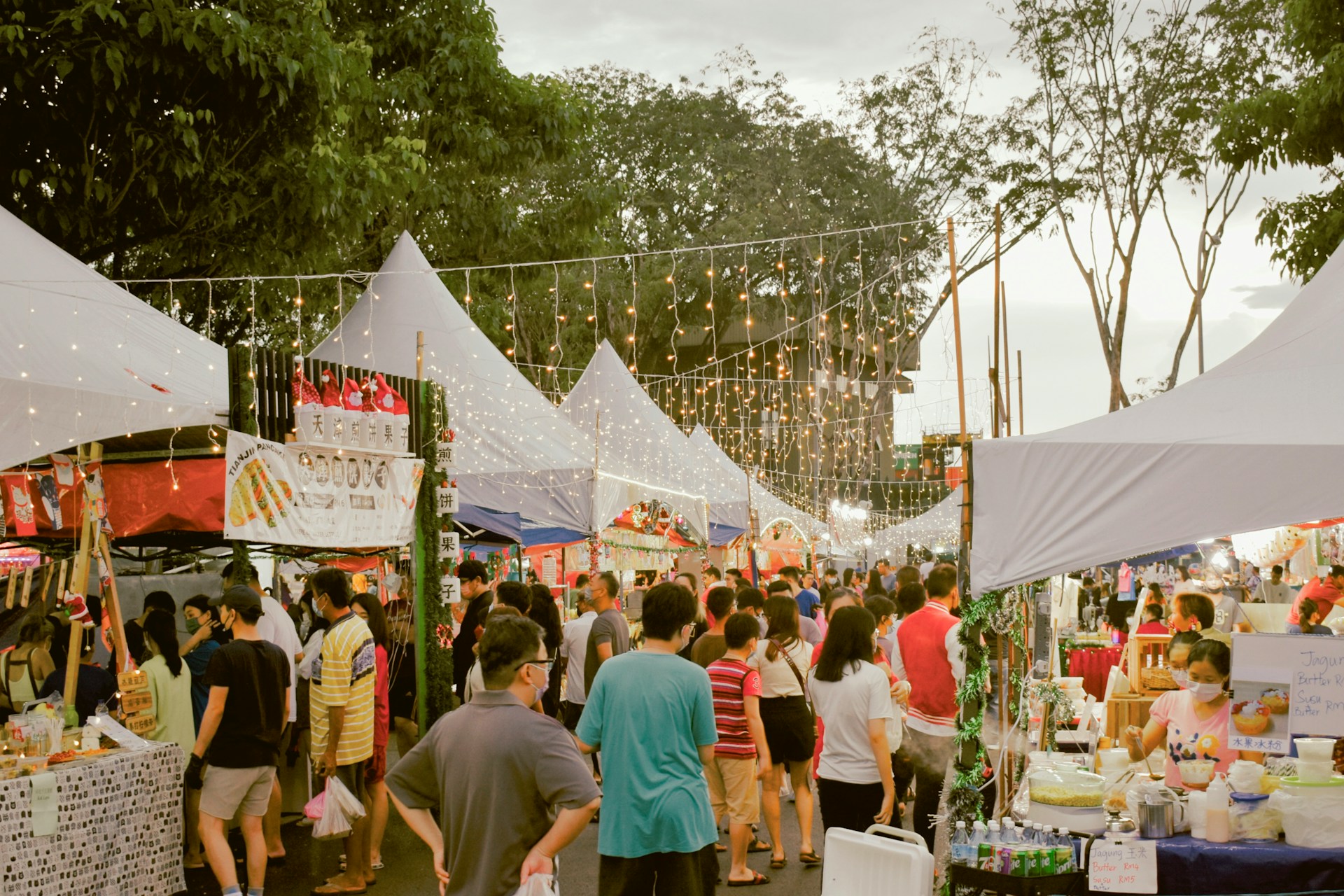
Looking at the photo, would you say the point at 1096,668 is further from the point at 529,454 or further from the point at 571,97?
the point at 571,97

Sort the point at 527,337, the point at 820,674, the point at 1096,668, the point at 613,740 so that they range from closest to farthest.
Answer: the point at 613,740
the point at 820,674
the point at 1096,668
the point at 527,337

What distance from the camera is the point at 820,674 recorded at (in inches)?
Result: 248

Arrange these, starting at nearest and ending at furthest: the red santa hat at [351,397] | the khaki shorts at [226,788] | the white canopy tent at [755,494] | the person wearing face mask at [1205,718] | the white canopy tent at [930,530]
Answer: the person wearing face mask at [1205,718], the khaki shorts at [226,788], the red santa hat at [351,397], the white canopy tent at [755,494], the white canopy tent at [930,530]

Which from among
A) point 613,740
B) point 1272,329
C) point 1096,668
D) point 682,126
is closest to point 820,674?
point 613,740

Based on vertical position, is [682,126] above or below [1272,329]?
above

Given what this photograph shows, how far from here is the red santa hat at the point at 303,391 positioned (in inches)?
314

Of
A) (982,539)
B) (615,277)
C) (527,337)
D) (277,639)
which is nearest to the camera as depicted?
(982,539)

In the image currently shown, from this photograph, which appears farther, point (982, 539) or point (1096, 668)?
point (1096, 668)

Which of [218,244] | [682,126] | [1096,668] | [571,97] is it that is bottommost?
[1096,668]

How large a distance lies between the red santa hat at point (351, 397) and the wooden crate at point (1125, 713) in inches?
229

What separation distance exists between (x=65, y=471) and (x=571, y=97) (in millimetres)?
9944

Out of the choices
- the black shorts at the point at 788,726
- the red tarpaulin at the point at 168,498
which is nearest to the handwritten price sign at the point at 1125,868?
the black shorts at the point at 788,726

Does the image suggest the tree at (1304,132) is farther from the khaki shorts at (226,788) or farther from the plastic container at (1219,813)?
the khaki shorts at (226,788)

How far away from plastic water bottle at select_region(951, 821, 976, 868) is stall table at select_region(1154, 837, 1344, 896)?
0.72m
